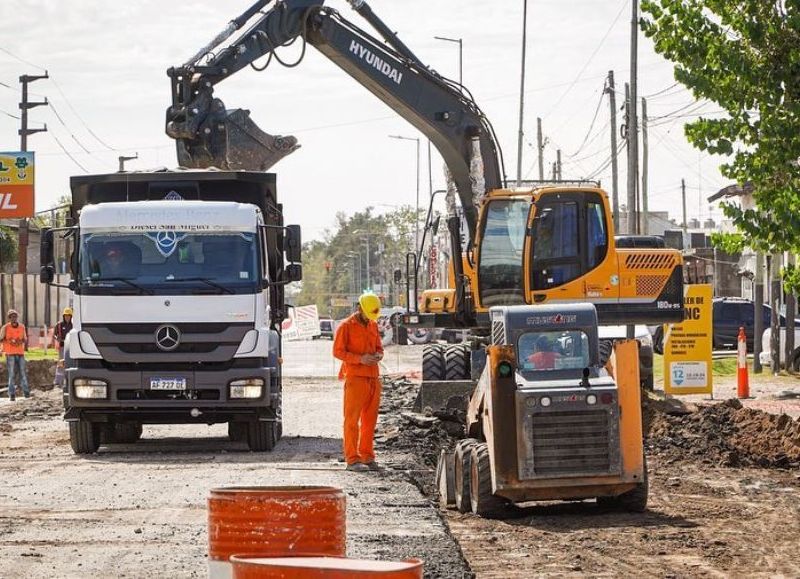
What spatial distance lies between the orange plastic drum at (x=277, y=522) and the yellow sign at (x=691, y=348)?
72.3 ft

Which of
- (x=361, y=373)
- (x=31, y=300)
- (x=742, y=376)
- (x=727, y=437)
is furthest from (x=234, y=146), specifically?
(x=31, y=300)

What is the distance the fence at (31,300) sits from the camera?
6128cm

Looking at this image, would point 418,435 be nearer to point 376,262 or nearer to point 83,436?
point 83,436

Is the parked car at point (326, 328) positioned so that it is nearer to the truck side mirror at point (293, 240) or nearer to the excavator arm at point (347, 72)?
the excavator arm at point (347, 72)

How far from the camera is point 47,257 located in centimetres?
1886

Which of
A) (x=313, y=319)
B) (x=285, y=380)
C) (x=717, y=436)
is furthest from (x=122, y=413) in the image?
(x=313, y=319)

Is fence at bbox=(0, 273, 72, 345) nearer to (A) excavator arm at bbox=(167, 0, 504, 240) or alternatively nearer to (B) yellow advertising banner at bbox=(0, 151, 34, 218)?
(B) yellow advertising banner at bbox=(0, 151, 34, 218)

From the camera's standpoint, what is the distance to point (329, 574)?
5.47 meters

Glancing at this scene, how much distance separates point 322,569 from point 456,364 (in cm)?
1918

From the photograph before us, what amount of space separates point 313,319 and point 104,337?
49537 millimetres

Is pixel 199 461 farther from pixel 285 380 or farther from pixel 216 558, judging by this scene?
pixel 285 380

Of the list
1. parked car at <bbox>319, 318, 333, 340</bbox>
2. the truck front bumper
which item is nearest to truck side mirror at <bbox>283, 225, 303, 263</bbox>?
the truck front bumper

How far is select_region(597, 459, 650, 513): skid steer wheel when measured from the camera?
553 inches

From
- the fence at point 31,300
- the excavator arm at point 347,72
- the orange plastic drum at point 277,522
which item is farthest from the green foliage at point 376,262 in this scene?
the orange plastic drum at point 277,522
